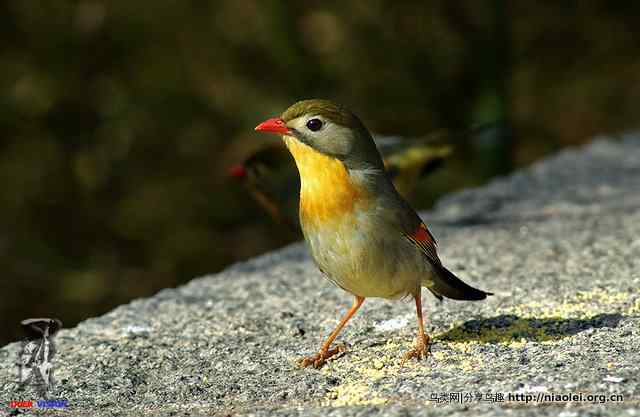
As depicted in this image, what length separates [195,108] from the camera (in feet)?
34.0

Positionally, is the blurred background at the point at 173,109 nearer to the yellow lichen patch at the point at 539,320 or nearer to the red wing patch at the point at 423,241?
the yellow lichen patch at the point at 539,320

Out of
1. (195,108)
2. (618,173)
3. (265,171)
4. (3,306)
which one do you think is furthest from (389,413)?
(195,108)

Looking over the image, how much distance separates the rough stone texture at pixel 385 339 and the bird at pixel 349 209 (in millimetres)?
249

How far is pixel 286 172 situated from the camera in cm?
580

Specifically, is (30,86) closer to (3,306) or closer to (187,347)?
(3,306)

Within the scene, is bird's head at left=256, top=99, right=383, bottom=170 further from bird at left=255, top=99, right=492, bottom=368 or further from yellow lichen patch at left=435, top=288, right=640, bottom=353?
yellow lichen patch at left=435, top=288, right=640, bottom=353

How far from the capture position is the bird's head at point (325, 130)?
3.56 meters

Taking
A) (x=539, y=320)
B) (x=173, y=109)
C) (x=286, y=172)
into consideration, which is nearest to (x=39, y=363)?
(x=539, y=320)

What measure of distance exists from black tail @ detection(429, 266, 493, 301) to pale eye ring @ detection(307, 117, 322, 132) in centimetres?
70

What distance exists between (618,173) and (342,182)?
4002mm

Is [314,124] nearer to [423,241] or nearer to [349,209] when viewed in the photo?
[349,209]

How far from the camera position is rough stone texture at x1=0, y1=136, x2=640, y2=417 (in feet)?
10.7

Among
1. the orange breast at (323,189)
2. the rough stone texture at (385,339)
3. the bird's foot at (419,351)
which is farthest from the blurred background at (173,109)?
the orange breast at (323,189)

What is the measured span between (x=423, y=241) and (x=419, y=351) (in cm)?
39
